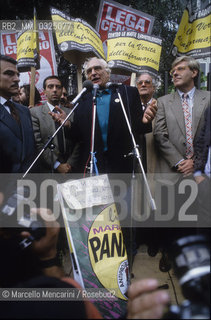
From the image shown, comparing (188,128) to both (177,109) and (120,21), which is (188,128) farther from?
(120,21)

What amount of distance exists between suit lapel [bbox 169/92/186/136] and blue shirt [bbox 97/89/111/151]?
2.16 feet

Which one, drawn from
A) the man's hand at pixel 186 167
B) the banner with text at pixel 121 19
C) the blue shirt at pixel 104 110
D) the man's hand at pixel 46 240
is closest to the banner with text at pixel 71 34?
the banner with text at pixel 121 19

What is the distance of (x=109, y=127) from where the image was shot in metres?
2.94

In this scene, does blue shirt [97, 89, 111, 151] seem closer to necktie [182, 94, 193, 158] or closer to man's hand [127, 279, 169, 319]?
necktie [182, 94, 193, 158]

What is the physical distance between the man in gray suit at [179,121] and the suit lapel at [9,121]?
4.81 feet

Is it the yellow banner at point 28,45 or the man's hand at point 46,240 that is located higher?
the yellow banner at point 28,45

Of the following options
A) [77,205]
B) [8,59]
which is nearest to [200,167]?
[77,205]

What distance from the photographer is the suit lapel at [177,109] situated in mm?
2996

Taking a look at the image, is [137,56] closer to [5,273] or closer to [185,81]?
[185,81]

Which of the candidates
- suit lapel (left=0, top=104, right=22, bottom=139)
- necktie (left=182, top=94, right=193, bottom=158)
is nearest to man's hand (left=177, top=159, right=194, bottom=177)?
necktie (left=182, top=94, right=193, bottom=158)

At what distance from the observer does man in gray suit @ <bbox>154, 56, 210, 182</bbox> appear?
9.62 ft

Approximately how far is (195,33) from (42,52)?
2.80m

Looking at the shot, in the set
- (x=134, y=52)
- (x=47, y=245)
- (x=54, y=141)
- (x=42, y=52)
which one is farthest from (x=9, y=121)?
(x=42, y=52)

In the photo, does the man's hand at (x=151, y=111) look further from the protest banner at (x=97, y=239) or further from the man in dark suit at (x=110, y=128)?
the protest banner at (x=97, y=239)
